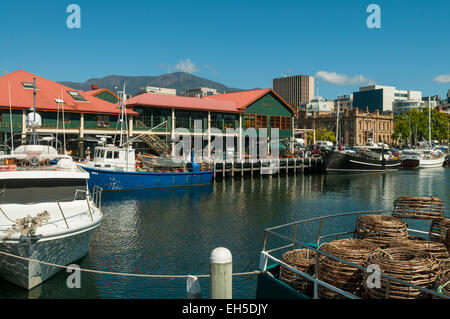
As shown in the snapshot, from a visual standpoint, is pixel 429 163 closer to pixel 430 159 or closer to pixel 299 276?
pixel 430 159

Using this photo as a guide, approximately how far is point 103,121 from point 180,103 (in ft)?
41.1

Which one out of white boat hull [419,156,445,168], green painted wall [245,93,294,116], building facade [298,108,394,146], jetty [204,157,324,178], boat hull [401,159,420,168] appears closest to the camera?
jetty [204,157,324,178]

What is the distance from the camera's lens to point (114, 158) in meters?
38.8

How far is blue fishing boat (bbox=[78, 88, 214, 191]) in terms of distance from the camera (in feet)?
123

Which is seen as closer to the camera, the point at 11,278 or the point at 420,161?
the point at 11,278

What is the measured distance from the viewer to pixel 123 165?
38938 millimetres

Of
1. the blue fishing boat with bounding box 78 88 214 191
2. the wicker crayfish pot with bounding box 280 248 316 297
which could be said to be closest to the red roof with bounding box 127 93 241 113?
the blue fishing boat with bounding box 78 88 214 191

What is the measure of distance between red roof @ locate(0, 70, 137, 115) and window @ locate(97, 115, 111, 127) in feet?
2.86

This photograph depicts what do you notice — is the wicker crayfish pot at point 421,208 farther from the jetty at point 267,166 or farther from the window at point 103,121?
the window at point 103,121

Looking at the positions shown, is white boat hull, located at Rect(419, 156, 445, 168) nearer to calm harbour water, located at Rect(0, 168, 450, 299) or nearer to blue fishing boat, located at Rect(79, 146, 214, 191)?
calm harbour water, located at Rect(0, 168, 450, 299)

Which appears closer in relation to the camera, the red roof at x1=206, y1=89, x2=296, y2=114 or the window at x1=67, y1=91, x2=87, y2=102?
the window at x1=67, y1=91, x2=87, y2=102
